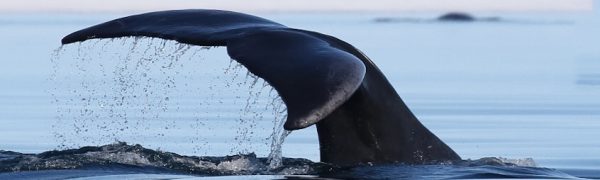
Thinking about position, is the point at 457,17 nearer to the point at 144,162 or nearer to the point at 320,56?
the point at 144,162

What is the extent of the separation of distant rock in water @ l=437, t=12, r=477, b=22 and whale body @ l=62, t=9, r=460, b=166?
8824cm

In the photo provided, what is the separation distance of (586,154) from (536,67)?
15.6 metres

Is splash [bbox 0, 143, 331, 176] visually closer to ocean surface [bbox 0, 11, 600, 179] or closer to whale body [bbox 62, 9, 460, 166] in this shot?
ocean surface [bbox 0, 11, 600, 179]

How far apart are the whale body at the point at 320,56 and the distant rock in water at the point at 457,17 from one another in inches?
3474

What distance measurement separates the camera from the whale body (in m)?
6.58

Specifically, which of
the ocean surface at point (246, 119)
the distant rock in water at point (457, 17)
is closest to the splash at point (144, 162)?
the ocean surface at point (246, 119)

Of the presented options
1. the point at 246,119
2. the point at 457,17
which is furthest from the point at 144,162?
the point at 457,17

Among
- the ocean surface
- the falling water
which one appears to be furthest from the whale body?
the falling water

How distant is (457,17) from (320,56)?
307 feet

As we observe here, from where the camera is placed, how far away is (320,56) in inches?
248

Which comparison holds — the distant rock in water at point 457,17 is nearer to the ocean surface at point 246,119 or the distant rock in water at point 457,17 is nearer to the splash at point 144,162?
the ocean surface at point 246,119

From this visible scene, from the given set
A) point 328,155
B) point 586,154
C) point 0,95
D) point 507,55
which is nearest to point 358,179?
point 328,155

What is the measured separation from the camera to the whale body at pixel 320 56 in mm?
6578

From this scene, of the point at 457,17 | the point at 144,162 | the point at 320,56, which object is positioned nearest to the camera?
the point at 320,56
